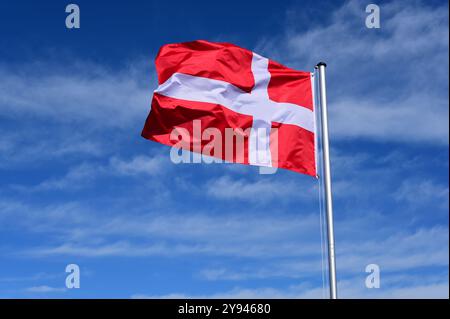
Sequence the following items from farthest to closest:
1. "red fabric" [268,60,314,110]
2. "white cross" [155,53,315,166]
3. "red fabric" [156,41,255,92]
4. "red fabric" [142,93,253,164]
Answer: "red fabric" [156,41,255,92] → "red fabric" [268,60,314,110] → "white cross" [155,53,315,166] → "red fabric" [142,93,253,164]

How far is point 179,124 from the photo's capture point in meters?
18.2

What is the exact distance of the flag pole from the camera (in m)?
15.5

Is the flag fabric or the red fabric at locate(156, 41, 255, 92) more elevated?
the red fabric at locate(156, 41, 255, 92)

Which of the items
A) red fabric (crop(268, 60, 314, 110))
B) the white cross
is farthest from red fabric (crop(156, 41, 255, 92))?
red fabric (crop(268, 60, 314, 110))

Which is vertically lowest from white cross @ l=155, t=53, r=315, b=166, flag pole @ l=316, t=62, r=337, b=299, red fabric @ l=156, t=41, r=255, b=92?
flag pole @ l=316, t=62, r=337, b=299

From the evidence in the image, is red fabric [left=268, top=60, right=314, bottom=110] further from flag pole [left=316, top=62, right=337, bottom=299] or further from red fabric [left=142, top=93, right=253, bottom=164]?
red fabric [left=142, top=93, right=253, bottom=164]

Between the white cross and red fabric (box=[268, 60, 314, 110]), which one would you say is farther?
red fabric (box=[268, 60, 314, 110])
